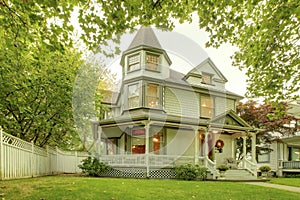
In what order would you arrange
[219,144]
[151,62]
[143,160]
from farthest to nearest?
[219,144] < [151,62] < [143,160]

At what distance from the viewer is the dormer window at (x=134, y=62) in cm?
1806

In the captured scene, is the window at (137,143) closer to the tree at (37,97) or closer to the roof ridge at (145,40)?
the tree at (37,97)

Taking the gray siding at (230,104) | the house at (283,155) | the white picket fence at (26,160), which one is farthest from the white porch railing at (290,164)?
the white picket fence at (26,160)

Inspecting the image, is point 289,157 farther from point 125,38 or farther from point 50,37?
point 50,37

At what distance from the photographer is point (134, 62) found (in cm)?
1827

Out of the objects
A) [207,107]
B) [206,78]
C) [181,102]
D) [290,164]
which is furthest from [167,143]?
[290,164]

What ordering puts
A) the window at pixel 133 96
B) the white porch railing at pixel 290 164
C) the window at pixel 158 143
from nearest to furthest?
the window at pixel 158 143
the window at pixel 133 96
the white porch railing at pixel 290 164

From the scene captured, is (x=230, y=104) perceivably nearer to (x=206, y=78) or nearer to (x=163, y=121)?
(x=206, y=78)

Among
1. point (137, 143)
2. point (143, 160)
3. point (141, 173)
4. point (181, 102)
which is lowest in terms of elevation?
point (141, 173)

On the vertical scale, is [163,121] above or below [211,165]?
above

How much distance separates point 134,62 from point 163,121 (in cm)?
499

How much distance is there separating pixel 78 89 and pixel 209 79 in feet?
32.9

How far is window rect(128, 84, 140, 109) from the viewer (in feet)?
57.9

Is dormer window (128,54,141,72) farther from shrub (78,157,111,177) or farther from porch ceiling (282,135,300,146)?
porch ceiling (282,135,300,146)
